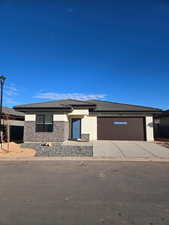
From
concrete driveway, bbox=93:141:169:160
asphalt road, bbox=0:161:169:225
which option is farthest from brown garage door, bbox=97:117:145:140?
asphalt road, bbox=0:161:169:225

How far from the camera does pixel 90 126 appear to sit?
15.6 meters

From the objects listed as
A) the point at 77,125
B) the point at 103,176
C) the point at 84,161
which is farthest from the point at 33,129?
the point at 103,176

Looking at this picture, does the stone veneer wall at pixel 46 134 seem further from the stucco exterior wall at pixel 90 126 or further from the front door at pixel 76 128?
the stucco exterior wall at pixel 90 126

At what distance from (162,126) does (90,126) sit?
10.4m

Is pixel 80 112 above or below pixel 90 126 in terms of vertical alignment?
above

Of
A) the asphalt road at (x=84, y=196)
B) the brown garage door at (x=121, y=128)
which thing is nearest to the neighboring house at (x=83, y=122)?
the brown garage door at (x=121, y=128)

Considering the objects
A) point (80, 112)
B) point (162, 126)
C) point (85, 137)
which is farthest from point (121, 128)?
point (162, 126)

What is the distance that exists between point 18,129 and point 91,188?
15589mm

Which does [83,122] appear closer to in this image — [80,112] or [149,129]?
[80,112]

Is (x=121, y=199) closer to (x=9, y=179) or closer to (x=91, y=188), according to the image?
(x=91, y=188)

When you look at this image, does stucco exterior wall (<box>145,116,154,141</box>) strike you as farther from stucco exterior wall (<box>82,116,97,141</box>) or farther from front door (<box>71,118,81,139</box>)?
front door (<box>71,118,81,139</box>)

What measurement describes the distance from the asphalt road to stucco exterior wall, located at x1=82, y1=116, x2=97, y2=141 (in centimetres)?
919

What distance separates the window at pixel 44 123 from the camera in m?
13.8

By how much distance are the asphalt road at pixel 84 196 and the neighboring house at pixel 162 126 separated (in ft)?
45.4
